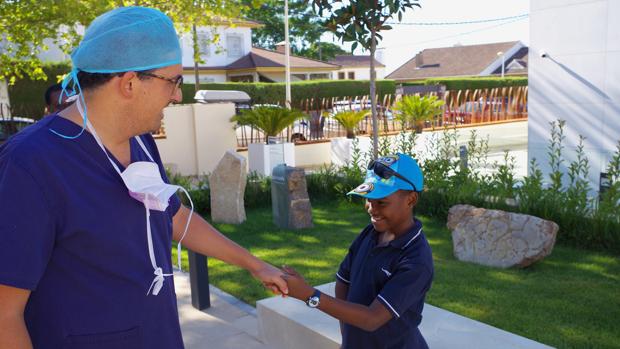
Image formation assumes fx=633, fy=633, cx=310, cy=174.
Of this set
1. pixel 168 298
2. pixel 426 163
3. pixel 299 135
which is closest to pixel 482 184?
pixel 426 163

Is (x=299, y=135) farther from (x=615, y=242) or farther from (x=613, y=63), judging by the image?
(x=615, y=242)

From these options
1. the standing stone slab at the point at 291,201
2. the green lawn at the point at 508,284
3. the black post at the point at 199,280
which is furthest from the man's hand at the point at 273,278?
the standing stone slab at the point at 291,201

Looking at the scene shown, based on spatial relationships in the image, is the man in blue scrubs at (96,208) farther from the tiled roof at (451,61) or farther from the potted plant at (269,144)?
the tiled roof at (451,61)

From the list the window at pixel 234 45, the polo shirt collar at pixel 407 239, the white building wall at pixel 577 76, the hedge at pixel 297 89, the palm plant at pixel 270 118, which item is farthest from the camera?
the window at pixel 234 45

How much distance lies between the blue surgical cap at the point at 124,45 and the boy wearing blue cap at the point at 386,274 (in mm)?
980

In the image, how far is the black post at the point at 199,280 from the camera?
5465 millimetres

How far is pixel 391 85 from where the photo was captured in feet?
116

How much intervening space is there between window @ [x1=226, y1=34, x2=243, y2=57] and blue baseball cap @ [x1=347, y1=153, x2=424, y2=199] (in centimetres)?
4063

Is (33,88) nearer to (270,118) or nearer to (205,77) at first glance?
(270,118)

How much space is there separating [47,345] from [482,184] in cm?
725

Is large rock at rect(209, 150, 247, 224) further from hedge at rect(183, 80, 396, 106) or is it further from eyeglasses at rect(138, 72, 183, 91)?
hedge at rect(183, 80, 396, 106)

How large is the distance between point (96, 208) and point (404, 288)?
1219mm

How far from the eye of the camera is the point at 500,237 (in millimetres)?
6387

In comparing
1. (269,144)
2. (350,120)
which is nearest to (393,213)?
(269,144)
